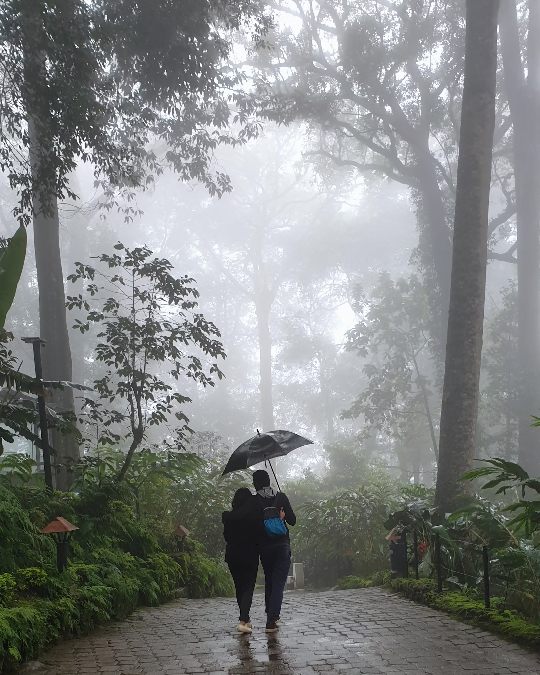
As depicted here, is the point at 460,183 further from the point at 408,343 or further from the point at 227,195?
the point at 227,195

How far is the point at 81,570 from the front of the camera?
742cm

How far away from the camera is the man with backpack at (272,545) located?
6781 millimetres

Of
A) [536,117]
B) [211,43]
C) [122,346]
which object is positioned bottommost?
[122,346]

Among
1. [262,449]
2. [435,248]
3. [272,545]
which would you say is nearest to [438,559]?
[272,545]

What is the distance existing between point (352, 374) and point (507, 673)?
138 ft

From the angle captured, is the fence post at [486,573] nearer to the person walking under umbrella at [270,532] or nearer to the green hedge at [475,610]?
the green hedge at [475,610]

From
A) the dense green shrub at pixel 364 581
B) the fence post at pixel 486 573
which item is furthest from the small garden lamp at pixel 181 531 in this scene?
the fence post at pixel 486 573

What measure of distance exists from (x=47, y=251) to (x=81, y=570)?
306 inches

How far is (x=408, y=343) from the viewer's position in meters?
26.3

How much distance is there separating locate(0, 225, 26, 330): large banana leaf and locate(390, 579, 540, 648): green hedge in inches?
212

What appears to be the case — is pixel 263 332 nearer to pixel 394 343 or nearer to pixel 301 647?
pixel 394 343

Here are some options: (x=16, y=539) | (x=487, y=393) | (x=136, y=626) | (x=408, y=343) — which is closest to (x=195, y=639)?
(x=136, y=626)

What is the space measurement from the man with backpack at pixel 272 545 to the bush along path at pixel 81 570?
1601 millimetres

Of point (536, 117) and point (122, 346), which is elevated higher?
point (536, 117)
